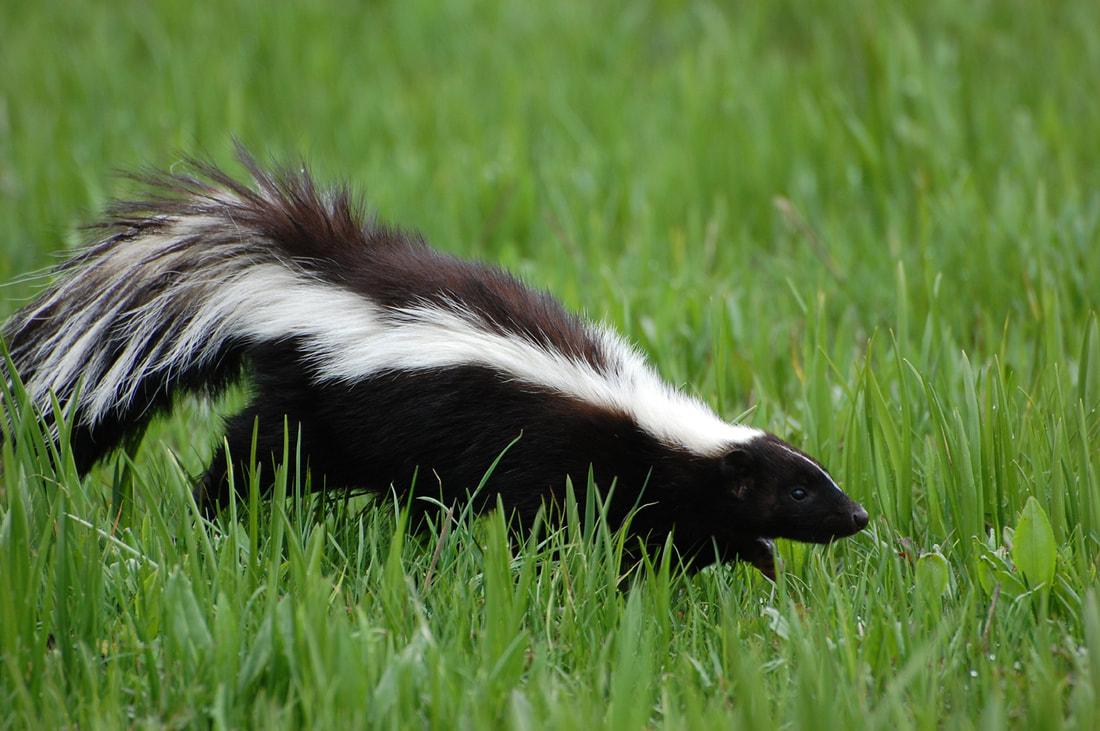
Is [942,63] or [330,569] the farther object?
[942,63]

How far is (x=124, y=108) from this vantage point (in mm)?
7277

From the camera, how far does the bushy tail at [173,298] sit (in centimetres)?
322

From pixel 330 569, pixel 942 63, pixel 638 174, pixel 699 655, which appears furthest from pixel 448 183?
pixel 699 655

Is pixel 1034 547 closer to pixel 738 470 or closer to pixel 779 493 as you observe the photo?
pixel 779 493

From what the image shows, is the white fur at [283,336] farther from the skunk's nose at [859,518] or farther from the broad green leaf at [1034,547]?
the broad green leaf at [1034,547]

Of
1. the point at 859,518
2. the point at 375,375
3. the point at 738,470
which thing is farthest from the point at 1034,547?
the point at 375,375

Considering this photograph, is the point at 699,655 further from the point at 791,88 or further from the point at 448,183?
the point at 791,88

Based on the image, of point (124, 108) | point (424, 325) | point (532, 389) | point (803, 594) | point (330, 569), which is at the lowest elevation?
point (803, 594)

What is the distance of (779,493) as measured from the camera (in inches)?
128

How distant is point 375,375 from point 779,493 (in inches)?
50.6

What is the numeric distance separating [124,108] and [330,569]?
17.9ft

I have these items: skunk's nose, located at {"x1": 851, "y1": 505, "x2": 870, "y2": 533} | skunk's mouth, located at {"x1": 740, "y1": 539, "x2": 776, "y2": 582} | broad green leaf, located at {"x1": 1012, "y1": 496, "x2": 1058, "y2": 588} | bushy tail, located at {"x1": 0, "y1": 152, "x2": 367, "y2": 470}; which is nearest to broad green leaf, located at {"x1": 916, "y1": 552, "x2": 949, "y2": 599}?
broad green leaf, located at {"x1": 1012, "y1": 496, "x2": 1058, "y2": 588}

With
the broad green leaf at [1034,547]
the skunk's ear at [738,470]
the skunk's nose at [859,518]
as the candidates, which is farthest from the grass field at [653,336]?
the skunk's ear at [738,470]

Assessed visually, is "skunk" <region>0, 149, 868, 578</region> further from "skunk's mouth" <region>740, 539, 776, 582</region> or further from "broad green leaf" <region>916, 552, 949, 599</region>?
"broad green leaf" <region>916, 552, 949, 599</region>
